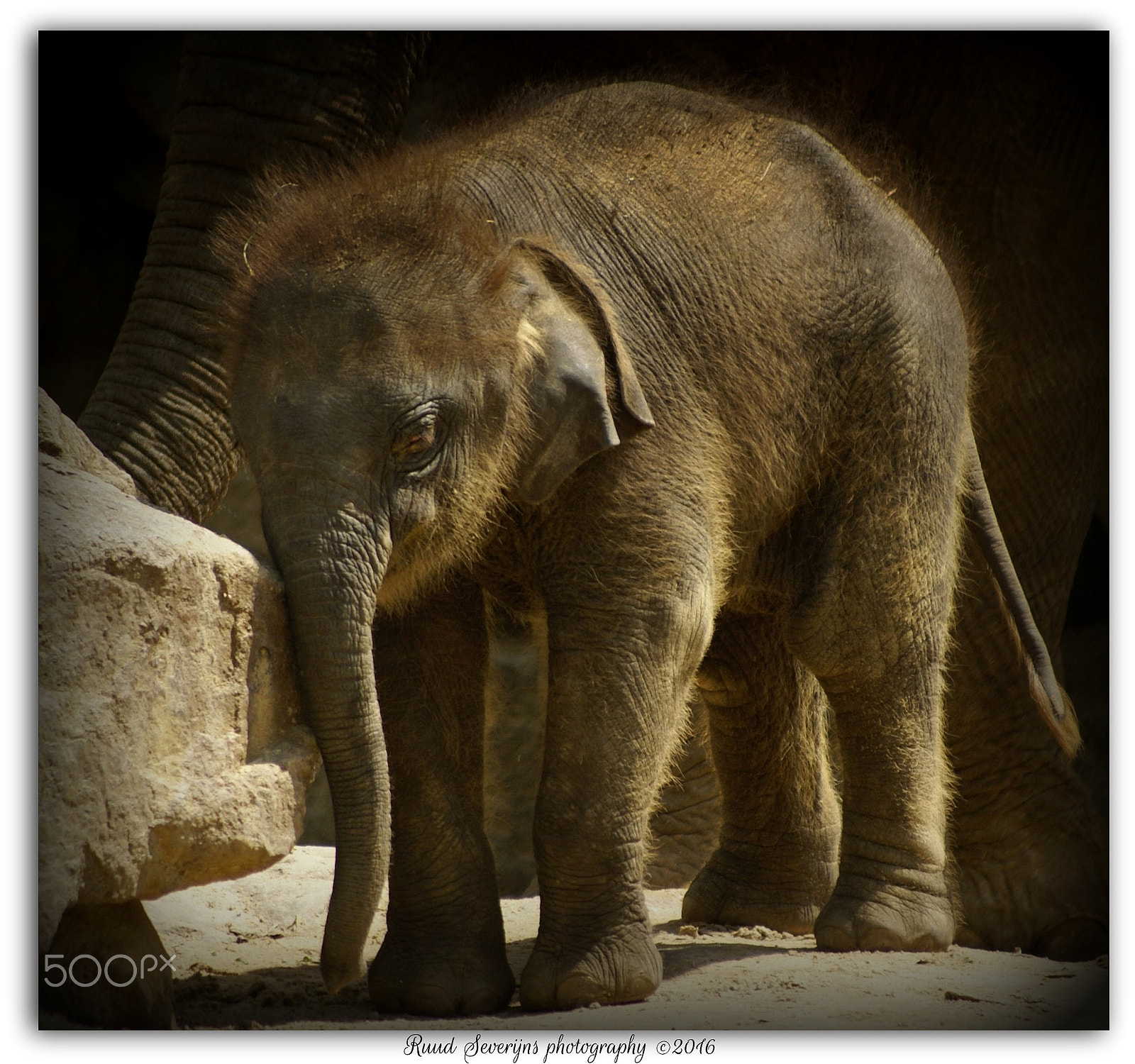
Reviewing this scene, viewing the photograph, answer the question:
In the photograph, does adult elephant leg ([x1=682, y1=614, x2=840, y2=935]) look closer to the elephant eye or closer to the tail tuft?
the tail tuft

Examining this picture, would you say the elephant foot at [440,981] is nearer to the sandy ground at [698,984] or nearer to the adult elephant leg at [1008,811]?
the sandy ground at [698,984]

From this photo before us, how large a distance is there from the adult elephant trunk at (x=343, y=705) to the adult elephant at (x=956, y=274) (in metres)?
0.92

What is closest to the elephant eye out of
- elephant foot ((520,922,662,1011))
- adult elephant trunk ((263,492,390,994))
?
adult elephant trunk ((263,492,390,994))

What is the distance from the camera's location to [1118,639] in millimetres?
2953

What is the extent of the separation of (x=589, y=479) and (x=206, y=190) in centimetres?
119

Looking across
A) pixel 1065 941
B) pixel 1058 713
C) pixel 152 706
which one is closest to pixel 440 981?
pixel 152 706

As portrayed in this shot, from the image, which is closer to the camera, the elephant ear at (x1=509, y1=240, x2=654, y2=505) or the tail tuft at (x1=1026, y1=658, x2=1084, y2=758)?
the elephant ear at (x1=509, y1=240, x2=654, y2=505)

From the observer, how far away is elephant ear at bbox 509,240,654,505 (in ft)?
8.64

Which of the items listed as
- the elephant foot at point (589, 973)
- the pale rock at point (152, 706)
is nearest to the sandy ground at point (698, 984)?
the elephant foot at point (589, 973)

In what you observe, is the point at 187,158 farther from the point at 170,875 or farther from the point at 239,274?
the point at 170,875

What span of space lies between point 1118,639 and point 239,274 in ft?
5.19

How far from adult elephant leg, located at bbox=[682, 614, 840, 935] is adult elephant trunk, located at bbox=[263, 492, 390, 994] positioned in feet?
4.20

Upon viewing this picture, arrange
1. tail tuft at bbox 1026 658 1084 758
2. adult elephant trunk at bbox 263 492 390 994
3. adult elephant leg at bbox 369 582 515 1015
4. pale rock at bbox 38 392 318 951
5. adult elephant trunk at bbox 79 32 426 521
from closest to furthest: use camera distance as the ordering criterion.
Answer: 1. pale rock at bbox 38 392 318 951
2. adult elephant trunk at bbox 263 492 390 994
3. adult elephant leg at bbox 369 582 515 1015
4. adult elephant trunk at bbox 79 32 426 521
5. tail tuft at bbox 1026 658 1084 758
